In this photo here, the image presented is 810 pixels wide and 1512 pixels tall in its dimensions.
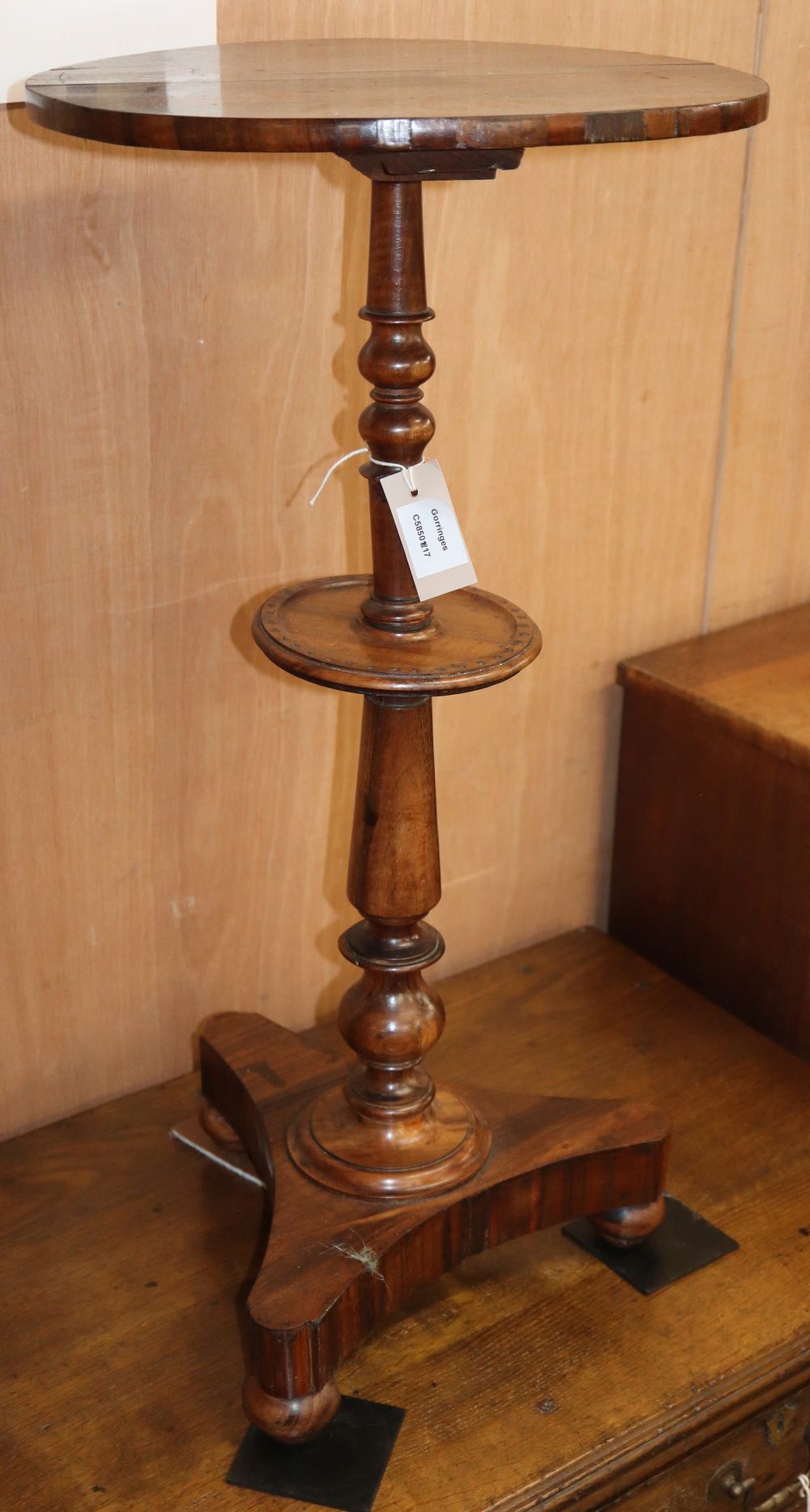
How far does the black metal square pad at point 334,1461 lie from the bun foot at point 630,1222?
0.75 feet

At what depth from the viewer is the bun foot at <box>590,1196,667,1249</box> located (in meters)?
1.17

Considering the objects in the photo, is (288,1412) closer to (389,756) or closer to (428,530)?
(389,756)

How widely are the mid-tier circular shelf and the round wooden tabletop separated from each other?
306 millimetres

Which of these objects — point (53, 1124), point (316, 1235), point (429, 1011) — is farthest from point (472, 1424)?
point (53, 1124)

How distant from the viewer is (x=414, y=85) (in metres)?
0.83

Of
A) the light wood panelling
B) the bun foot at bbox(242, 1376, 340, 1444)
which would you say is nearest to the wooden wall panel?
the light wood panelling

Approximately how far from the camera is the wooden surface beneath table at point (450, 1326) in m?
1.00

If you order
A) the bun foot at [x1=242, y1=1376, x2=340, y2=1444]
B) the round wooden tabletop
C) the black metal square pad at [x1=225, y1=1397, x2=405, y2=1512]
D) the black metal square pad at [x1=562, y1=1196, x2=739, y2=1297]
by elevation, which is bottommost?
the black metal square pad at [x1=562, y1=1196, x2=739, y2=1297]

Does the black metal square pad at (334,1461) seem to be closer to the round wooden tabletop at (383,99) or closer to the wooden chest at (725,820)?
the wooden chest at (725,820)

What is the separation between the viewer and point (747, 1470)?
44.2 inches

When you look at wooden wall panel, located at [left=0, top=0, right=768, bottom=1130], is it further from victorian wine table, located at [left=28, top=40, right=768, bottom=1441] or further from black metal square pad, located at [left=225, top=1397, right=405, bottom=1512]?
black metal square pad, located at [left=225, top=1397, right=405, bottom=1512]

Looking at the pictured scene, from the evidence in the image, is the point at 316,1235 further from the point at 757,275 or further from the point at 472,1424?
the point at 757,275

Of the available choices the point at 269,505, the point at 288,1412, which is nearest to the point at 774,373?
the point at 269,505

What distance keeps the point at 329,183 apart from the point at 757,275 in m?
0.50
